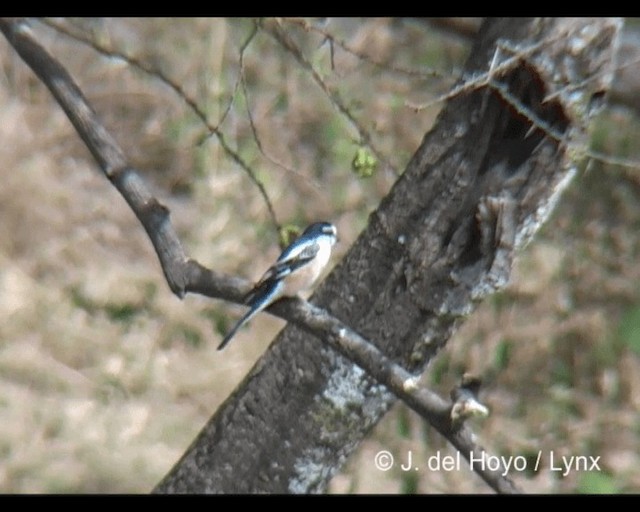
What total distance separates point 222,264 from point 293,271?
256 centimetres

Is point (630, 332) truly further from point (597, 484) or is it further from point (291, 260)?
point (291, 260)

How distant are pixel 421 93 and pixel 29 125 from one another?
1790 mm

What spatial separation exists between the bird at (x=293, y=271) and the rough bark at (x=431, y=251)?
0.07m

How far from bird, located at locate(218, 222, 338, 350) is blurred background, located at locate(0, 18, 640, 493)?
5.47 ft

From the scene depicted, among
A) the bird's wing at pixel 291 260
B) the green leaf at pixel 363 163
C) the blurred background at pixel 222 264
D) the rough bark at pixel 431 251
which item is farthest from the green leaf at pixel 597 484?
the green leaf at pixel 363 163

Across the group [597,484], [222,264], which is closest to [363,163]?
[597,484]

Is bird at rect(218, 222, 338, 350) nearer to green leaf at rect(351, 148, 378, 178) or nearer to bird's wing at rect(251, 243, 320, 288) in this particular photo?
bird's wing at rect(251, 243, 320, 288)

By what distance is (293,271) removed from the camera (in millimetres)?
2438

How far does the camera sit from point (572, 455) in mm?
4461

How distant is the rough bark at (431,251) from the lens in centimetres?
229

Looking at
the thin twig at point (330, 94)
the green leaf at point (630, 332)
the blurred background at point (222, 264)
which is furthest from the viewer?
the green leaf at point (630, 332)

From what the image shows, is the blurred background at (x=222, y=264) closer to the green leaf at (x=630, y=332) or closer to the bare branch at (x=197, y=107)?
the green leaf at (x=630, y=332)

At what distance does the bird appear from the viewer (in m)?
2.33
